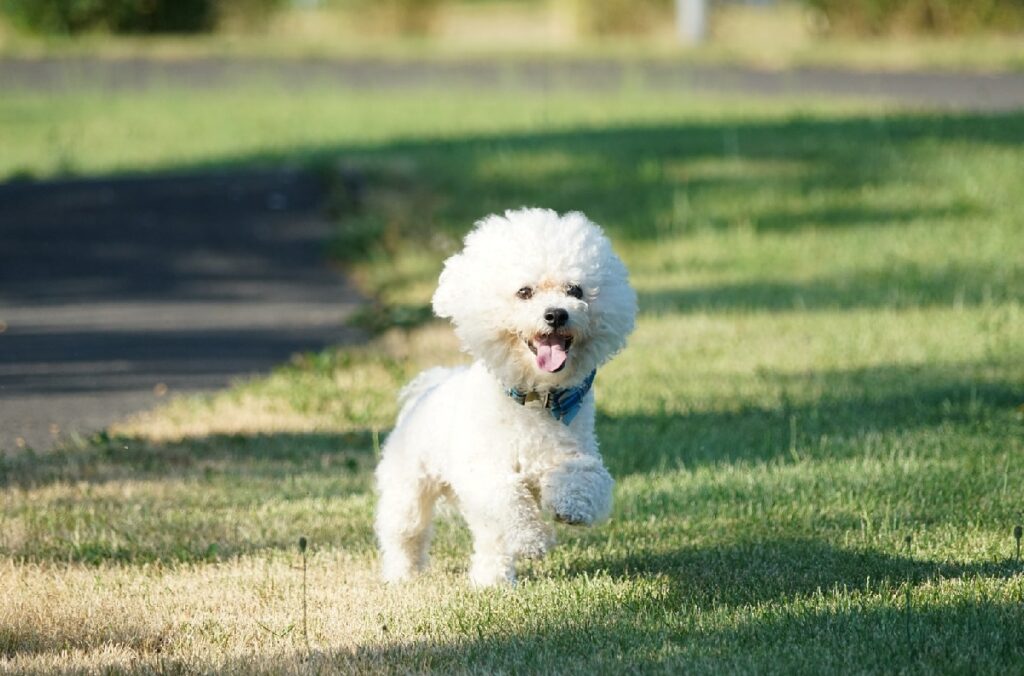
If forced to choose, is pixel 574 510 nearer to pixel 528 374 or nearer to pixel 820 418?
pixel 528 374

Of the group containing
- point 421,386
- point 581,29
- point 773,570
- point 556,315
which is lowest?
point 773,570

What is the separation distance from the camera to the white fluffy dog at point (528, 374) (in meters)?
5.29

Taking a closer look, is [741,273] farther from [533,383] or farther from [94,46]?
[94,46]

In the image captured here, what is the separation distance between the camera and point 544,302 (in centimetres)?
530

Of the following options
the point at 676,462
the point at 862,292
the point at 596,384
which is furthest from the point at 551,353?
the point at 862,292

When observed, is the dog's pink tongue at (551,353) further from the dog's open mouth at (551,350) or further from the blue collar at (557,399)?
the blue collar at (557,399)

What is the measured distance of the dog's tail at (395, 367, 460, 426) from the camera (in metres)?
6.14

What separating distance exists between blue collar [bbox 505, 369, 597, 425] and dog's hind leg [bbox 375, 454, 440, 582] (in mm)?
610

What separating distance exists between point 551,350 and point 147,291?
25.9 ft

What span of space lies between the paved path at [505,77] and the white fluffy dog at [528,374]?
17142 millimetres

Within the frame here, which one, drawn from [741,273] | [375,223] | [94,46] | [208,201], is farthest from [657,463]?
[94,46]

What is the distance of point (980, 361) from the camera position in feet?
31.4

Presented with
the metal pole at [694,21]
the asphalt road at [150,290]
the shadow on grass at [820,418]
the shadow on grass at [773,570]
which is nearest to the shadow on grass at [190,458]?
the asphalt road at [150,290]

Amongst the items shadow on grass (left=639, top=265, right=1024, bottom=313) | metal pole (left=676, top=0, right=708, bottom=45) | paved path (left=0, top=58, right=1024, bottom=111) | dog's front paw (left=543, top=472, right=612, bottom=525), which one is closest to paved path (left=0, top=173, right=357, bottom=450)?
shadow on grass (left=639, top=265, right=1024, bottom=313)
